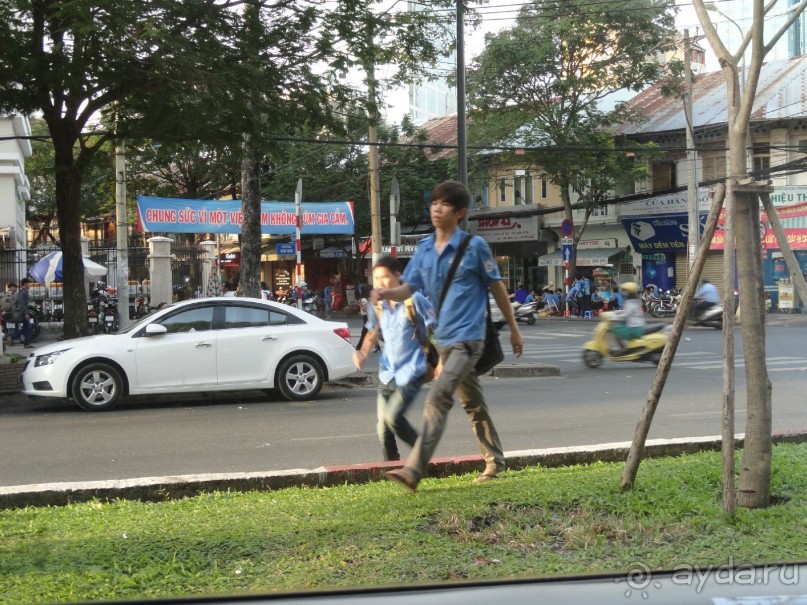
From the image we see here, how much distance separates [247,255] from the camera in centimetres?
1652

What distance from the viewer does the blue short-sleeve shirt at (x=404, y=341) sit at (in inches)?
238

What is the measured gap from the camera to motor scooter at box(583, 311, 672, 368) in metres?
16.7

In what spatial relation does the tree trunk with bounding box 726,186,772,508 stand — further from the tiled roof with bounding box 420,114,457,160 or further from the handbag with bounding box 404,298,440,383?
the tiled roof with bounding box 420,114,457,160

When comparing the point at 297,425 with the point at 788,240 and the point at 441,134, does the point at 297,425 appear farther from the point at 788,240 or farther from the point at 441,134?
the point at 441,134

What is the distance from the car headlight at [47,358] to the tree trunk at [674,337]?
28.1 feet

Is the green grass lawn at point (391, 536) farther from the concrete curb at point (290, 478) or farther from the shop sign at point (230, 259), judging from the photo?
the shop sign at point (230, 259)

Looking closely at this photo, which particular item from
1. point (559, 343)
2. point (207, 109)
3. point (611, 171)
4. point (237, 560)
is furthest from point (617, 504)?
point (611, 171)

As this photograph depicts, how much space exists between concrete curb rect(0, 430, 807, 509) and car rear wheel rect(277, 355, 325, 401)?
233 inches

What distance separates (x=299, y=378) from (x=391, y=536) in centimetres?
814

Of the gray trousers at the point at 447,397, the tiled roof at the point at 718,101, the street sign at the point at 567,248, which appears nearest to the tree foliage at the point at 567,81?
the street sign at the point at 567,248

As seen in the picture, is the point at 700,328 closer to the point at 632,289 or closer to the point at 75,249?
the point at 632,289

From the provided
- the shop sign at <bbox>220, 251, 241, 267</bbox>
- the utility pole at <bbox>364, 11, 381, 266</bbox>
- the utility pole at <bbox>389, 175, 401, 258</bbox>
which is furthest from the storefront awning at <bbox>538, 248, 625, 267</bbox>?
the shop sign at <bbox>220, 251, 241, 267</bbox>

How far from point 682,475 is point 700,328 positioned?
23100mm

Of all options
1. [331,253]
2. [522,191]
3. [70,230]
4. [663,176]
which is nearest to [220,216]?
[70,230]
